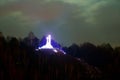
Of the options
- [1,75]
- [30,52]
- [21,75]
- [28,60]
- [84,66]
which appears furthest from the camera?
[84,66]

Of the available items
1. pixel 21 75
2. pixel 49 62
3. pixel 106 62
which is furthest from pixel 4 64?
pixel 106 62

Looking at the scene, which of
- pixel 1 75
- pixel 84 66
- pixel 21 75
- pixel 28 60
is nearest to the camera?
pixel 1 75

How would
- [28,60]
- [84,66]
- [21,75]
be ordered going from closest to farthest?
[21,75]
[28,60]
[84,66]

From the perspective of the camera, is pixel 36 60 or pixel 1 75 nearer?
pixel 1 75

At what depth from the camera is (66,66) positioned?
103938mm

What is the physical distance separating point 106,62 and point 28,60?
1247 inches

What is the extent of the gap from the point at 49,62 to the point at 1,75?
2158cm

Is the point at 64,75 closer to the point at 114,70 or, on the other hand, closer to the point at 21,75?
the point at 21,75

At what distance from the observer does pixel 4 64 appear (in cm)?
9338

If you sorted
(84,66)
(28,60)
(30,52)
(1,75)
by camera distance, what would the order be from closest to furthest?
(1,75) < (28,60) < (30,52) < (84,66)

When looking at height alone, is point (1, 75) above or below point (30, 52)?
below

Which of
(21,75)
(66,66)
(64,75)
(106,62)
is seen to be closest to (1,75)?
(21,75)

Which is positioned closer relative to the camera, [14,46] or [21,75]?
[21,75]

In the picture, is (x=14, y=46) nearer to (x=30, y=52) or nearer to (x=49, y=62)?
(x=30, y=52)
